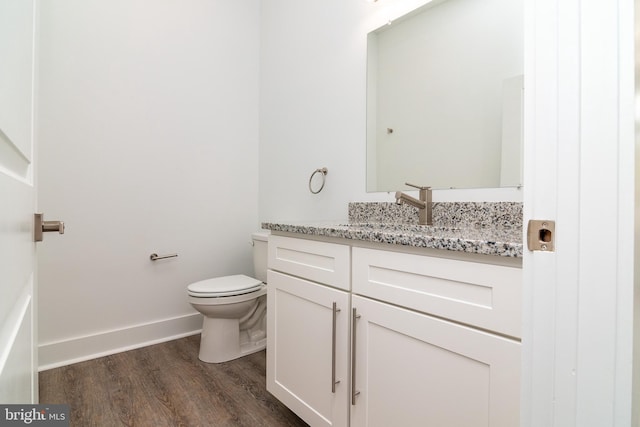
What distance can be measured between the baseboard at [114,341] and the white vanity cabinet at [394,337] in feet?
3.90

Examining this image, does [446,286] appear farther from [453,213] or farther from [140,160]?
[140,160]

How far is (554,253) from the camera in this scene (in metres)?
0.43

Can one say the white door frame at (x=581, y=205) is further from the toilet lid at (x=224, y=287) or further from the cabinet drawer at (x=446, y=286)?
the toilet lid at (x=224, y=287)

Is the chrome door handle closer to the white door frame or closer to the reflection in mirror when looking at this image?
the white door frame

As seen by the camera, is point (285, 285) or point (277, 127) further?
point (277, 127)

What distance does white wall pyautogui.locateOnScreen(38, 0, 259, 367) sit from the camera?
1930mm

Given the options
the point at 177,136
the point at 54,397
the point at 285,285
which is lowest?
the point at 54,397

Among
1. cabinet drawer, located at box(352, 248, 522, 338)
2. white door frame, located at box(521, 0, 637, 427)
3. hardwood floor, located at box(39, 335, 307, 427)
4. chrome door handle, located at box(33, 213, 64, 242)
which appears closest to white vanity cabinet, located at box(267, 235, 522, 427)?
cabinet drawer, located at box(352, 248, 522, 338)

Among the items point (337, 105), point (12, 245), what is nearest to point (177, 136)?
point (337, 105)

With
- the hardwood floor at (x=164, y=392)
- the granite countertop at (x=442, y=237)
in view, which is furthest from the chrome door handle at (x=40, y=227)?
the hardwood floor at (x=164, y=392)

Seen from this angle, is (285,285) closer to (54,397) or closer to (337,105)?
(337,105)

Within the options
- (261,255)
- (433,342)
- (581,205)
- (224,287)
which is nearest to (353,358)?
(433,342)

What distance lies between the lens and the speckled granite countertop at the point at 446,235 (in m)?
0.78

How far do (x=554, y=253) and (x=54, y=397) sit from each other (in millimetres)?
2105
